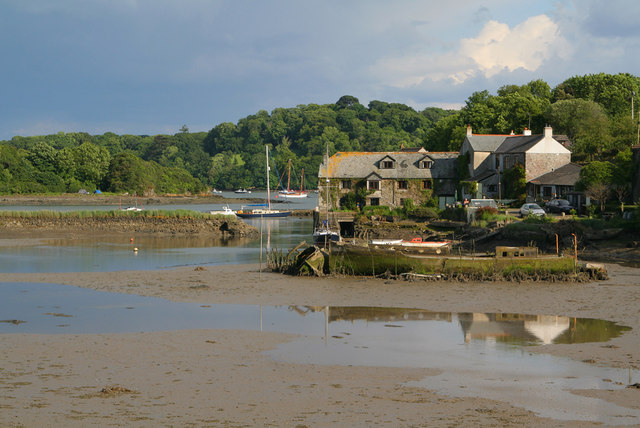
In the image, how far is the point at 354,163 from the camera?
73438 mm

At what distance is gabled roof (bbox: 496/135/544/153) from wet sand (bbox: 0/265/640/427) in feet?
128

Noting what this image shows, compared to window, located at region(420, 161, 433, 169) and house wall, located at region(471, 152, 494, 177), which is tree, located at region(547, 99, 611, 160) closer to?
house wall, located at region(471, 152, 494, 177)

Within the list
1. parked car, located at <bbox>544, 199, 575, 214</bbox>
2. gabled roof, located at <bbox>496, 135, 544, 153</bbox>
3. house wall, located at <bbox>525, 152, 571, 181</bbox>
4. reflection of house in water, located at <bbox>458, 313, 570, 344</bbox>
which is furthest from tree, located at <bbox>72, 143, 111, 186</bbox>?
reflection of house in water, located at <bbox>458, 313, 570, 344</bbox>

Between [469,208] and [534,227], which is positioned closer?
[534,227]

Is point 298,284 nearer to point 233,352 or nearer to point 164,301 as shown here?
point 164,301

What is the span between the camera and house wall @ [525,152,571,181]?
213ft

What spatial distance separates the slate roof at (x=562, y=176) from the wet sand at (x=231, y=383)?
33.8m

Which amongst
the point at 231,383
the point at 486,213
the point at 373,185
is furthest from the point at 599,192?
the point at 231,383

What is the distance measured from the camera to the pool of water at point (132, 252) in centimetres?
4225

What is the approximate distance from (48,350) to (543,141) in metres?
55.0

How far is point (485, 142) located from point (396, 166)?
9.37 m

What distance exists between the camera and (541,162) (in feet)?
215

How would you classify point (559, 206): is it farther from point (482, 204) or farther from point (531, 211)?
point (482, 204)

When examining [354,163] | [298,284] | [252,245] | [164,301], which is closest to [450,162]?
[354,163]
